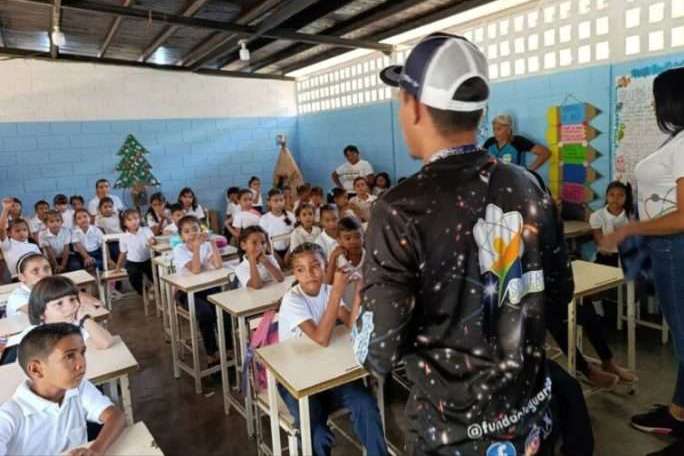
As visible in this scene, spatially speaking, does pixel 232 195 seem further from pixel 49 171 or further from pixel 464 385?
pixel 464 385

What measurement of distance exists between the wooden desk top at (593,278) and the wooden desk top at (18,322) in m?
2.28

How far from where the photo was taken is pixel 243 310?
2488 millimetres

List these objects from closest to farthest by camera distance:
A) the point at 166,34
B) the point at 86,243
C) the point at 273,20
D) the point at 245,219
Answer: the point at 273,20 < the point at 86,243 < the point at 245,219 < the point at 166,34

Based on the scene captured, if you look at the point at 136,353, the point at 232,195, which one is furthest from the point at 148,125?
the point at 136,353

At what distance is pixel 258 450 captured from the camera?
234 centimetres

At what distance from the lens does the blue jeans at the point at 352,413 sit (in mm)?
1852

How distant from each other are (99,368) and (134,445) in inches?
21.8

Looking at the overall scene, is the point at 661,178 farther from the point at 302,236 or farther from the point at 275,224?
the point at 275,224

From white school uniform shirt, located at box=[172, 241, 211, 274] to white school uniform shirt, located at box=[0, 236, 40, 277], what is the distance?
5.73 feet

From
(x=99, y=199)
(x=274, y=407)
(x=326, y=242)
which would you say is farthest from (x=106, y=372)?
(x=99, y=199)

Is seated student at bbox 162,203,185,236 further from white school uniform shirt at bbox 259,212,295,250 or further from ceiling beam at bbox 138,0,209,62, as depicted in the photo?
ceiling beam at bbox 138,0,209,62

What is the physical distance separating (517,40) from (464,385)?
436 cm

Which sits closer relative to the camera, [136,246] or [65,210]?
[136,246]

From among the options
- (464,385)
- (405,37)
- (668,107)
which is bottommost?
(464,385)
